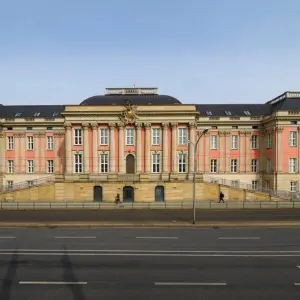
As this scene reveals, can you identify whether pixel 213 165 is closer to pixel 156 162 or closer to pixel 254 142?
pixel 254 142

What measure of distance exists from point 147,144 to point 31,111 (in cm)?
3140

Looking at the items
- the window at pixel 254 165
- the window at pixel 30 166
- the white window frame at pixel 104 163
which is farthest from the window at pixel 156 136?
the window at pixel 30 166

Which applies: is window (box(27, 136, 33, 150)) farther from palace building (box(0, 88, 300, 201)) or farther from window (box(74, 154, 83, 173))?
window (box(74, 154, 83, 173))

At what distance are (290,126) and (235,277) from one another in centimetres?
5319

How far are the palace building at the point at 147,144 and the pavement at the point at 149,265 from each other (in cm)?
3004

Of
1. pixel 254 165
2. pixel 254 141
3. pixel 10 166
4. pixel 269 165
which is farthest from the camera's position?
pixel 10 166

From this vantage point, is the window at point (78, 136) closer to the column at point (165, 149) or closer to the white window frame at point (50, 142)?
the white window frame at point (50, 142)

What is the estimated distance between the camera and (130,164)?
57.2 m

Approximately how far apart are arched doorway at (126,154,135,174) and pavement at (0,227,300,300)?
1272 inches

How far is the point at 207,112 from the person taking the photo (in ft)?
232

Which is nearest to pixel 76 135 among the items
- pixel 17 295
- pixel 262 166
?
pixel 262 166

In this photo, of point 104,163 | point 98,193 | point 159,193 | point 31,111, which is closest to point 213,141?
point 159,193

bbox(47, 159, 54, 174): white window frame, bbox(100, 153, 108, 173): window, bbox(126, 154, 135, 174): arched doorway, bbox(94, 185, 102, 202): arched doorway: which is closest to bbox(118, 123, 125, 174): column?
bbox(126, 154, 135, 174): arched doorway

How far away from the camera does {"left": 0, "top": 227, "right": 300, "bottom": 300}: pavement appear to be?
1200 cm
